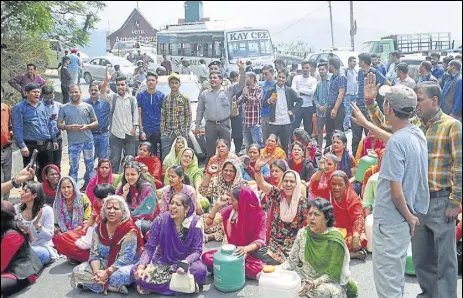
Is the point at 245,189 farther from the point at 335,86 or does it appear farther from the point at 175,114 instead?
the point at 335,86

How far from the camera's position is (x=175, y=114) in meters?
7.20

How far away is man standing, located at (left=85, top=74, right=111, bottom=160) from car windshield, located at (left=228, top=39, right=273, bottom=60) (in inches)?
393

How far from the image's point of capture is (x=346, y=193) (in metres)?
5.01

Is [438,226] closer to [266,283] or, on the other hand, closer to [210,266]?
[266,283]

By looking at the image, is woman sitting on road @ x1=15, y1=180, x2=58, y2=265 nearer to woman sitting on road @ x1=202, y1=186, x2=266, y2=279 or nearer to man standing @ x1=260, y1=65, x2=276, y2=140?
woman sitting on road @ x1=202, y1=186, x2=266, y2=279

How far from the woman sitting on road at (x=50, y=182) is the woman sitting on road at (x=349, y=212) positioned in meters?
3.17

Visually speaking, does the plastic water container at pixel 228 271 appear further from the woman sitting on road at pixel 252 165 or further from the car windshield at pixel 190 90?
the car windshield at pixel 190 90

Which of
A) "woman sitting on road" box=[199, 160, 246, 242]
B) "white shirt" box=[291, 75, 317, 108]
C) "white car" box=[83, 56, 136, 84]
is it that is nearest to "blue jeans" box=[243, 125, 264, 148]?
"white shirt" box=[291, 75, 317, 108]

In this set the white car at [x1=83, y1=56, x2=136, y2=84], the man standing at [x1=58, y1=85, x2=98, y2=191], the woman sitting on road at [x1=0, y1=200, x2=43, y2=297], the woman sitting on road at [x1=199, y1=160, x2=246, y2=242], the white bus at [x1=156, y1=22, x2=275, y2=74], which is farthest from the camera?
the white car at [x1=83, y1=56, x2=136, y2=84]

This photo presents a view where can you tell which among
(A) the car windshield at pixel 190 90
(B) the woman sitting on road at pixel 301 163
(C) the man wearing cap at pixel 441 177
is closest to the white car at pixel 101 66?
(A) the car windshield at pixel 190 90

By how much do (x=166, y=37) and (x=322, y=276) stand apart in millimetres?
17712

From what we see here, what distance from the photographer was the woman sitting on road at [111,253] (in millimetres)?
4406

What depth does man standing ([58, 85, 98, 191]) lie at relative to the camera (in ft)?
22.2

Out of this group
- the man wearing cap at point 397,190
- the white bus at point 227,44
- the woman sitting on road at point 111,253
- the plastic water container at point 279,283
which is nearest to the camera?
the man wearing cap at point 397,190
